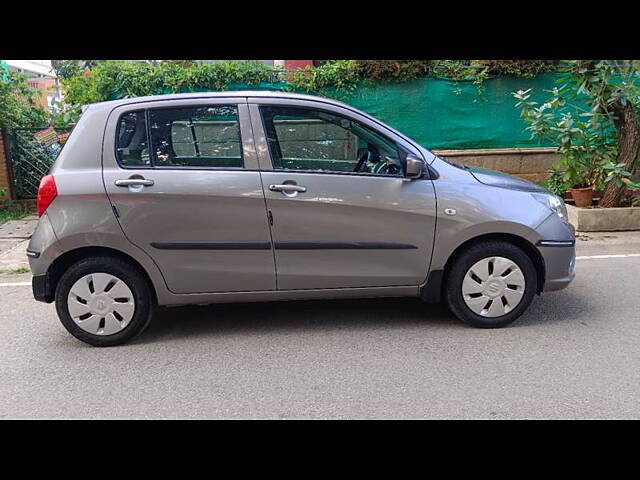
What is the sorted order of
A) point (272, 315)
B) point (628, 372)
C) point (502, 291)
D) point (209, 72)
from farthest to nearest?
point (209, 72) < point (272, 315) < point (502, 291) < point (628, 372)

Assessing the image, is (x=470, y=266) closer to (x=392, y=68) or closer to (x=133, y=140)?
(x=133, y=140)

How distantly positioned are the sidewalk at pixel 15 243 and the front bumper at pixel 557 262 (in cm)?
552

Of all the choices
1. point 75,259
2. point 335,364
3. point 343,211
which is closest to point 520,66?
point 343,211

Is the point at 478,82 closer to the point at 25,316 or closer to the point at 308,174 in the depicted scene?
the point at 308,174

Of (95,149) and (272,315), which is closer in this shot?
(95,149)

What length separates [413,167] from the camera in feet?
13.1

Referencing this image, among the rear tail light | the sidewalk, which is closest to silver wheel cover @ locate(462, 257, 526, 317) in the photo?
the rear tail light

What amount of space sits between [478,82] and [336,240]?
650 centimetres

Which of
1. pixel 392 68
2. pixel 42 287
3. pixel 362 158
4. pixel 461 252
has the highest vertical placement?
pixel 392 68

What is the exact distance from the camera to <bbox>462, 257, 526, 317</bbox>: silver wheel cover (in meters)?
4.15

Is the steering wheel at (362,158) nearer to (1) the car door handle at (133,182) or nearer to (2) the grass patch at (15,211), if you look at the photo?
(1) the car door handle at (133,182)

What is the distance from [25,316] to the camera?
15.5ft

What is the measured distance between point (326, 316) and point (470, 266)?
127 cm

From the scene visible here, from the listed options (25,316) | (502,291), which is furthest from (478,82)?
(25,316)
